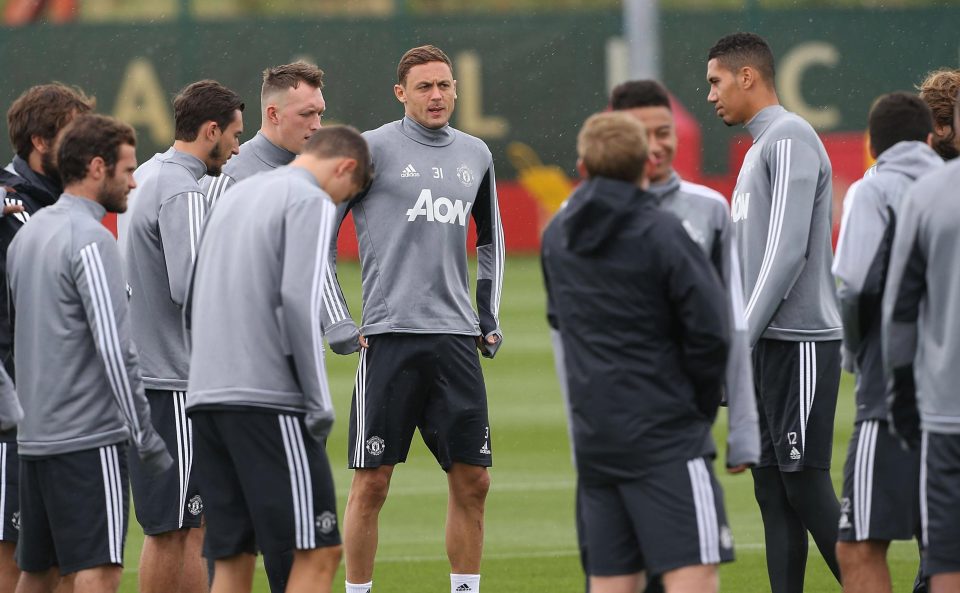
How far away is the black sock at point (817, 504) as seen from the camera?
632 centimetres

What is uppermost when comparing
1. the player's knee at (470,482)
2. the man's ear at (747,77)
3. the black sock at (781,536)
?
the man's ear at (747,77)

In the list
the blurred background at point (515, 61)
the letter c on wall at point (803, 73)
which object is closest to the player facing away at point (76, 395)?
the blurred background at point (515, 61)

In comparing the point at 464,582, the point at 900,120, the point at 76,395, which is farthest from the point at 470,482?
the point at 900,120

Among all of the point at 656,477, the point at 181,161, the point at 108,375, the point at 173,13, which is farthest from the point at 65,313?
the point at 173,13

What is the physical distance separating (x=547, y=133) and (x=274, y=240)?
77.5 feet

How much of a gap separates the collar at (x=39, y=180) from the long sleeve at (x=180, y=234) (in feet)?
1.55

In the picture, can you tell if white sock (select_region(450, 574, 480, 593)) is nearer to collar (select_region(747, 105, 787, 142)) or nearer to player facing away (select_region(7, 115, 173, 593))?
player facing away (select_region(7, 115, 173, 593))

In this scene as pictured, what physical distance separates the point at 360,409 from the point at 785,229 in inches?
83.0

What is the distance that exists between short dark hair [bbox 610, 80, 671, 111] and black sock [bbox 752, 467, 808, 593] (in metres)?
2.11

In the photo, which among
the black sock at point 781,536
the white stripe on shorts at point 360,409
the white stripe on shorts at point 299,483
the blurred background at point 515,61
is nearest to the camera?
the white stripe on shorts at point 299,483

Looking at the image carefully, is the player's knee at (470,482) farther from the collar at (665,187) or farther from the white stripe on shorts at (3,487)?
the collar at (665,187)

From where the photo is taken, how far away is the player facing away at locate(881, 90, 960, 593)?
185 inches

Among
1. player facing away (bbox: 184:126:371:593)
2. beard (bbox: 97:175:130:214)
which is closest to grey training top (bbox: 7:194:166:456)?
beard (bbox: 97:175:130:214)

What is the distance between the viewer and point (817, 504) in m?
6.34
